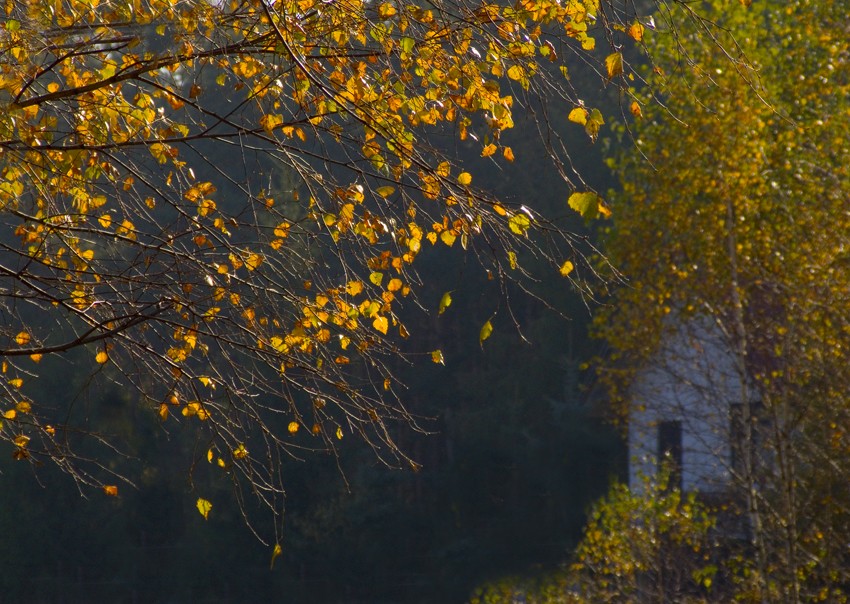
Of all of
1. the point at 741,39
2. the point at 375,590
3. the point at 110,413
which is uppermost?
the point at 741,39

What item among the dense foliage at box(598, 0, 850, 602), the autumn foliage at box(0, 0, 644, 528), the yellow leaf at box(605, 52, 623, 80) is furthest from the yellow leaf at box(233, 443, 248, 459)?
the dense foliage at box(598, 0, 850, 602)

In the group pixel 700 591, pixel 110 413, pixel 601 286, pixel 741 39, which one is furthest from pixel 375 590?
pixel 601 286

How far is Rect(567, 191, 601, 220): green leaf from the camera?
3049 mm

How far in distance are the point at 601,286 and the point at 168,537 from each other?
67.7 ft

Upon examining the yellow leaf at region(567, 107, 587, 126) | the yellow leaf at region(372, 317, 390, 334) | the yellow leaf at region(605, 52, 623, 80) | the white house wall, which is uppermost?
the white house wall

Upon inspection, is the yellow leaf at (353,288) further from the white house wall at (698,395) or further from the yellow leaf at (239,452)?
the white house wall at (698,395)

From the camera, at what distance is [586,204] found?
3.06 metres

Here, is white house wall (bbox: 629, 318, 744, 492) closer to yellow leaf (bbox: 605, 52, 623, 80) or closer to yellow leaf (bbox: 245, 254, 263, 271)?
yellow leaf (bbox: 245, 254, 263, 271)

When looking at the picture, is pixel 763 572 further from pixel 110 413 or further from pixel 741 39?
pixel 110 413

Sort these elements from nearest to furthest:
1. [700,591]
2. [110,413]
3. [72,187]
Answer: [72,187], [700,591], [110,413]

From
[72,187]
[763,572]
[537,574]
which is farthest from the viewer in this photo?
[537,574]

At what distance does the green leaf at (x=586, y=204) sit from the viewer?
3.05 meters

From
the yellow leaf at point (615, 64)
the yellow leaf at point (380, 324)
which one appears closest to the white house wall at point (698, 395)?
the yellow leaf at point (380, 324)

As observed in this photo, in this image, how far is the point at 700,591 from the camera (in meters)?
12.5
